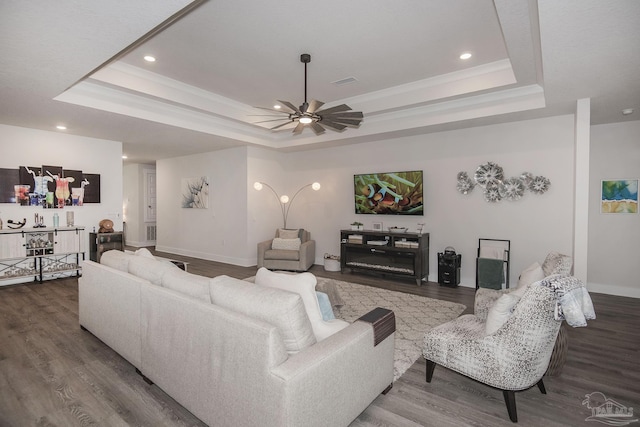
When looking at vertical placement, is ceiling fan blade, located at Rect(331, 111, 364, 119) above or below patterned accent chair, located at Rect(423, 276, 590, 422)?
above

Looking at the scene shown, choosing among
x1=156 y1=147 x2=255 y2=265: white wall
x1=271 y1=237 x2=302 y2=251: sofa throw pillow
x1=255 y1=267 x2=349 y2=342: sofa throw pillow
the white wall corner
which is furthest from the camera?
x1=156 y1=147 x2=255 y2=265: white wall

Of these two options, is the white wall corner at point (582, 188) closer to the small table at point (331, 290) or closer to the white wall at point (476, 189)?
the white wall at point (476, 189)

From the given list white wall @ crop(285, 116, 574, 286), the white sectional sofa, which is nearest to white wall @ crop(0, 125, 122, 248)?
white wall @ crop(285, 116, 574, 286)

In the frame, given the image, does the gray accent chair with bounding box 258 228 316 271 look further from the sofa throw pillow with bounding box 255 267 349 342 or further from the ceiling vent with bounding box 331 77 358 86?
the sofa throw pillow with bounding box 255 267 349 342

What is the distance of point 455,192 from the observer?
572 cm

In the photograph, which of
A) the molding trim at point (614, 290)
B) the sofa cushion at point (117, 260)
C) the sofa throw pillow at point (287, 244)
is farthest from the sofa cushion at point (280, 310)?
the molding trim at point (614, 290)

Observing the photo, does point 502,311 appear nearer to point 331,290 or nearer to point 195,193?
point 331,290

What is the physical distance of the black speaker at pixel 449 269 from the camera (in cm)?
545

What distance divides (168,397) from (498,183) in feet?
17.4

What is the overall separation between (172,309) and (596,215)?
627cm

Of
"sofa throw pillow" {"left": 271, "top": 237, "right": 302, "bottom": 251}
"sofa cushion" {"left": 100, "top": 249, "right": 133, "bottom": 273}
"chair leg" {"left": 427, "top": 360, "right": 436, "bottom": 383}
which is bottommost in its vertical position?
"chair leg" {"left": 427, "top": 360, "right": 436, "bottom": 383}

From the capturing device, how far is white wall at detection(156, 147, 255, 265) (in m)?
7.28

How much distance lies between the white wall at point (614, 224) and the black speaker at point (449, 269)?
6.79 ft

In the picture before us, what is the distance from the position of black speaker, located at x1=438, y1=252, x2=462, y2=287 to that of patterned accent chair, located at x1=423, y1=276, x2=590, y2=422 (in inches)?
127
